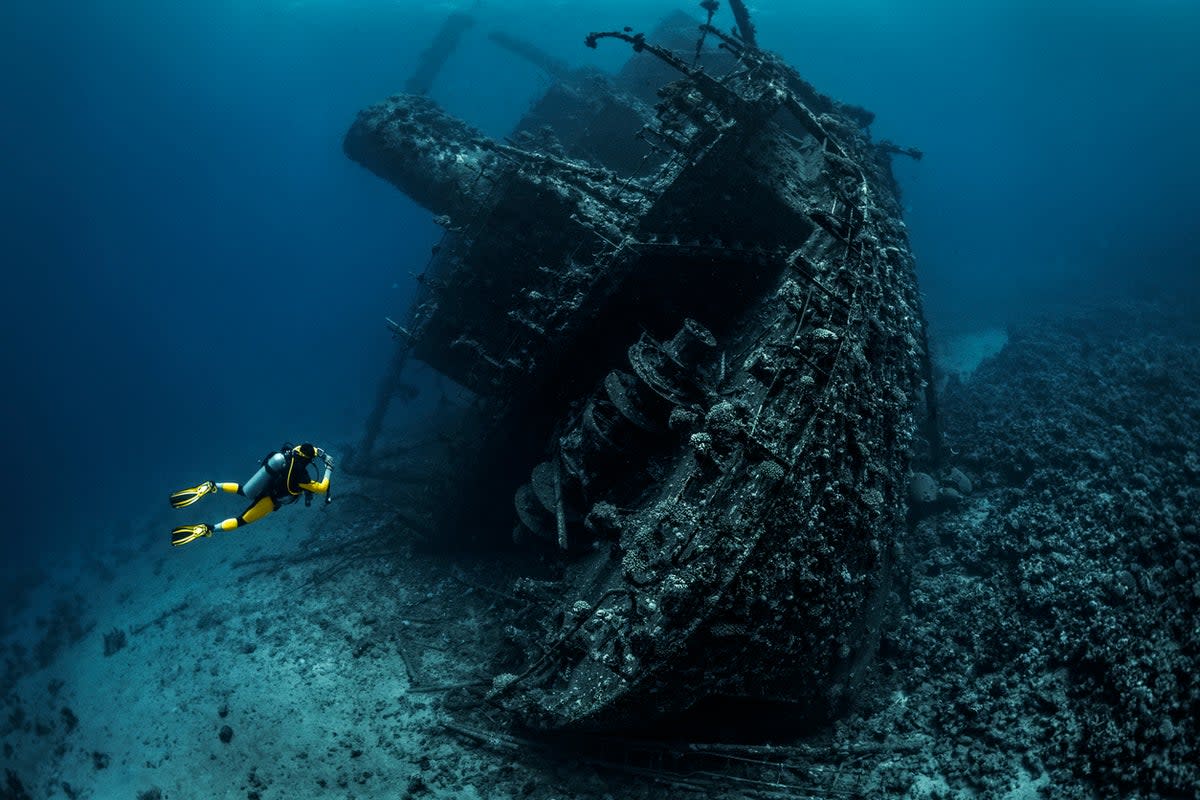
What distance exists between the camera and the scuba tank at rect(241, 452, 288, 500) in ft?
23.1

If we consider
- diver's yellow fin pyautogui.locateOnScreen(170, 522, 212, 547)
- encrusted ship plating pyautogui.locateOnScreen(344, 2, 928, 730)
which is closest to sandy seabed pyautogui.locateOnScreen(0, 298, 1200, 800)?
encrusted ship plating pyautogui.locateOnScreen(344, 2, 928, 730)

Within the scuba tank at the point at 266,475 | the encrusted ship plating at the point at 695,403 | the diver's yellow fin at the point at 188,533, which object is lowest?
the diver's yellow fin at the point at 188,533

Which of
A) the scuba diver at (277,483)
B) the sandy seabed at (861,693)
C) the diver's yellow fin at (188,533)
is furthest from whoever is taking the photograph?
the diver's yellow fin at (188,533)

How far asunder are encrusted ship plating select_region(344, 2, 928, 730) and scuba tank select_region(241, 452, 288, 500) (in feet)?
9.44

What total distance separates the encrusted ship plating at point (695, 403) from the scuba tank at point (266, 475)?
9.44 feet

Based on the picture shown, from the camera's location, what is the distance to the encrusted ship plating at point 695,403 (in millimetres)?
4457

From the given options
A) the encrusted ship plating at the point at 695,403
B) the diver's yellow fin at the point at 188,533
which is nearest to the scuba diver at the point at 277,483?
the diver's yellow fin at the point at 188,533

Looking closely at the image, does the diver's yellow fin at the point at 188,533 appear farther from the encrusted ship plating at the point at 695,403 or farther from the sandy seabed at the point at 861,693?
the encrusted ship plating at the point at 695,403

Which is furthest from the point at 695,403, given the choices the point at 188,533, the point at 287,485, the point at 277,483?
the point at 188,533

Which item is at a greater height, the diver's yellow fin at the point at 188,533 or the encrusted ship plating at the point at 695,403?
the encrusted ship plating at the point at 695,403

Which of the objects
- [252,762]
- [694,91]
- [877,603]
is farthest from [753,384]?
[252,762]

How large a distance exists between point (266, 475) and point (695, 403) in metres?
5.56

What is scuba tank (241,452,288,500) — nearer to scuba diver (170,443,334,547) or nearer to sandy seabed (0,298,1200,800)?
scuba diver (170,443,334,547)

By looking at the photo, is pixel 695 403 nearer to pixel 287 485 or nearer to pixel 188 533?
pixel 287 485
